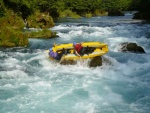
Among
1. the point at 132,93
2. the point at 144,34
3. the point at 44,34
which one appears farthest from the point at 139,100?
the point at 144,34

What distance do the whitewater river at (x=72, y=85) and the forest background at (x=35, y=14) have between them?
7.85 feet

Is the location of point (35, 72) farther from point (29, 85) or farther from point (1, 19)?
point (1, 19)

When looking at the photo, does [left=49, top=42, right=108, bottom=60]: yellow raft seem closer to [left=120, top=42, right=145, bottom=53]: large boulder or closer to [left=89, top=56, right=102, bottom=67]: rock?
[left=89, top=56, right=102, bottom=67]: rock

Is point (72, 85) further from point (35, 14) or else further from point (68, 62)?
point (35, 14)

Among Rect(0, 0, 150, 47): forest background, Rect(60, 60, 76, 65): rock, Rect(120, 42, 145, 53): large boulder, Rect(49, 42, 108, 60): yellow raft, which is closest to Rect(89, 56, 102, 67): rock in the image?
Rect(49, 42, 108, 60): yellow raft

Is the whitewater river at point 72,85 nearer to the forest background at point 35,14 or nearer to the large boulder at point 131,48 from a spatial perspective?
the large boulder at point 131,48

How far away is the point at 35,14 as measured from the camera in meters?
34.9

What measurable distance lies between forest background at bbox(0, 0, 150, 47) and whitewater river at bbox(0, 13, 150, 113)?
239cm

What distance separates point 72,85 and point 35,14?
23.7 metres

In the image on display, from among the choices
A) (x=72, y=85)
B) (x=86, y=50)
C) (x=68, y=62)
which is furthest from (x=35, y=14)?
(x=72, y=85)

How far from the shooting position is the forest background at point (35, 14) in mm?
20891

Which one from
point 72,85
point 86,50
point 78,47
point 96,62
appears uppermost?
point 78,47

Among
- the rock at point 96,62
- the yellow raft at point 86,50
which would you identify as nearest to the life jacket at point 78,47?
the yellow raft at point 86,50

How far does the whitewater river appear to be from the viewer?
35.4 feet
